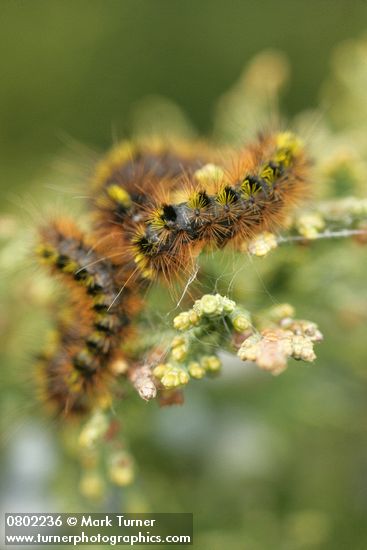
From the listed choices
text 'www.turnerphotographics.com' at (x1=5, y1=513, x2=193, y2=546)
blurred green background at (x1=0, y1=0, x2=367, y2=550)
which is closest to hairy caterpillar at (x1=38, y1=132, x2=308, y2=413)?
blurred green background at (x1=0, y1=0, x2=367, y2=550)

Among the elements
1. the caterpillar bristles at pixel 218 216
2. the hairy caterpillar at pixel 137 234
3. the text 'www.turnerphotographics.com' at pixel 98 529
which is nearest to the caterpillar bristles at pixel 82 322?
the hairy caterpillar at pixel 137 234

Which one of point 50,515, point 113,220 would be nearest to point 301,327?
point 113,220

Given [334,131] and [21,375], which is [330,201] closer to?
[334,131]

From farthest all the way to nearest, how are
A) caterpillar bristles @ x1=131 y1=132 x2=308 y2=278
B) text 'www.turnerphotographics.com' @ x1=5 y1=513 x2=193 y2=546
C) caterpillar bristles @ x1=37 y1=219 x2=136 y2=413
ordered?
1. text 'www.turnerphotographics.com' @ x1=5 y1=513 x2=193 y2=546
2. caterpillar bristles @ x1=37 y1=219 x2=136 y2=413
3. caterpillar bristles @ x1=131 y1=132 x2=308 y2=278

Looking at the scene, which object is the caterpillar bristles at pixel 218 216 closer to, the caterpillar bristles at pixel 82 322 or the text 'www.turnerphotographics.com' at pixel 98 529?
the caterpillar bristles at pixel 82 322

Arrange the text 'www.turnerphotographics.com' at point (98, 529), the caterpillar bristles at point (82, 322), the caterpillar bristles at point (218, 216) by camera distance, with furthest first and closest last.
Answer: the text 'www.turnerphotographics.com' at point (98, 529), the caterpillar bristles at point (82, 322), the caterpillar bristles at point (218, 216)

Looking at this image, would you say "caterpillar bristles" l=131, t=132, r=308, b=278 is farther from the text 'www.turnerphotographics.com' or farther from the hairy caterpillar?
the text 'www.turnerphotographics.com'
